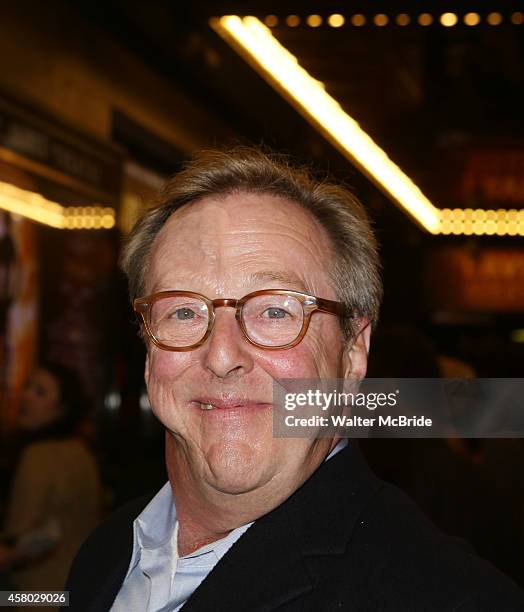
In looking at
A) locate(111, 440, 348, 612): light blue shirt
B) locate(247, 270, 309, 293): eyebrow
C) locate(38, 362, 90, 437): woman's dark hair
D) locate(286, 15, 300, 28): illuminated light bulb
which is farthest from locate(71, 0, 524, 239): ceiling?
locate(38, 362, 90, 437): woman's dark hair

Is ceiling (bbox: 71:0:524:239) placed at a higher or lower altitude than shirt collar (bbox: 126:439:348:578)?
higher

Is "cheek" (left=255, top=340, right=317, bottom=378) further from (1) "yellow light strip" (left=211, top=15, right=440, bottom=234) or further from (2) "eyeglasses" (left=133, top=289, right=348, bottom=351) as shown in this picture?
(1) "yellow light strip" (left=211, top=15, right=440, bottom=234)

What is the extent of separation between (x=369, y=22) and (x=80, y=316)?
6.29ft

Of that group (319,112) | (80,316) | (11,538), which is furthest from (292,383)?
(80,316)

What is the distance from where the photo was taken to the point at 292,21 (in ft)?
7.12

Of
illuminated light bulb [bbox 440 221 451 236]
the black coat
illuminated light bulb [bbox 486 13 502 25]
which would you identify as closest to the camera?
the black coat

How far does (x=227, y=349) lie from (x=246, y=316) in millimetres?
47

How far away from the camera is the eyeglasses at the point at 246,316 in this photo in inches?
45.8

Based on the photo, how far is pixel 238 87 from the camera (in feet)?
15.2

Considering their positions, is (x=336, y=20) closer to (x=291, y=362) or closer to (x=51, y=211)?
(x=291, y=362)

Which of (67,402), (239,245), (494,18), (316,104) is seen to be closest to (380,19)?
(494,18)

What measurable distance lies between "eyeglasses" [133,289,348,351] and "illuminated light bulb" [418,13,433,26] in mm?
1048

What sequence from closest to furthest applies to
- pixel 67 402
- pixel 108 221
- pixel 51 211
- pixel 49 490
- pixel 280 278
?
pixel 280 278
pixel 49 490
pixel 67 402
pixel 51 211
pixel 108 221

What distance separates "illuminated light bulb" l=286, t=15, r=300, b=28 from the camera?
215cm
